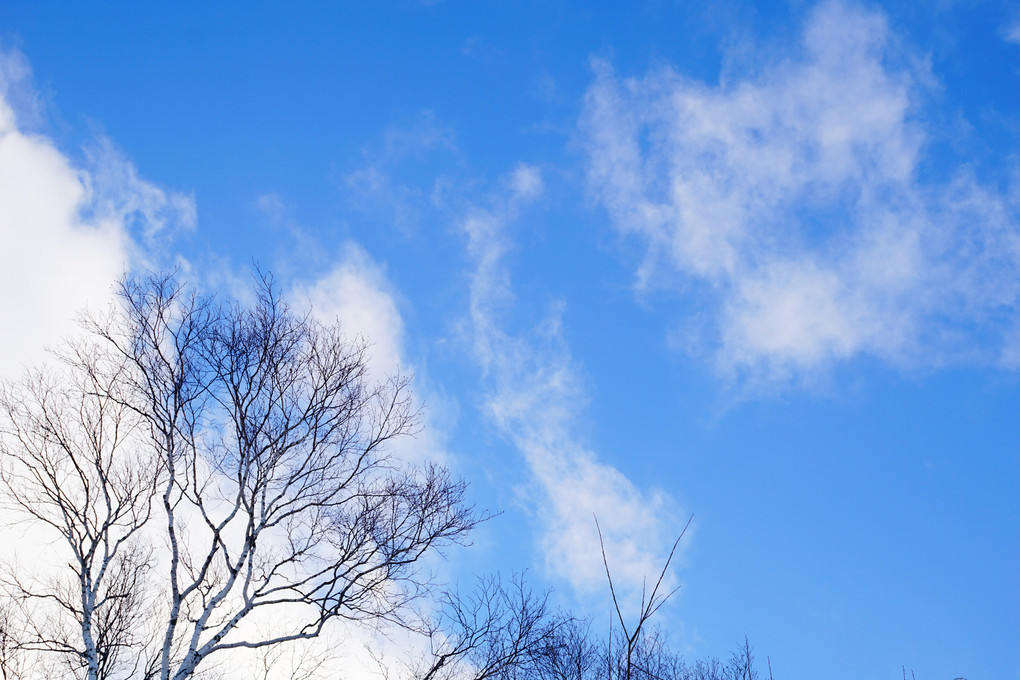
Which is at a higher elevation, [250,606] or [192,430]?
[192,430]

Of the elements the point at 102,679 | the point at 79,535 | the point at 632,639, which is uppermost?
the point at 79,535

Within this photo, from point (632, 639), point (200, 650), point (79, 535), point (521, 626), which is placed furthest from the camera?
point (521, 626)

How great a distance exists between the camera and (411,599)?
11.4 meters

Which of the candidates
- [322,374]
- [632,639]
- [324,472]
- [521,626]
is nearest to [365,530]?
[324,472]

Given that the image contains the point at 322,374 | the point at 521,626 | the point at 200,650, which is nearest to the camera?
the point at 200,650

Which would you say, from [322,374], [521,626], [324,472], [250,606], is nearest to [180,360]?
[322,374]

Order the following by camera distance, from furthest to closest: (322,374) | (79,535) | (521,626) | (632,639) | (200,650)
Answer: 1. (521,626)
2. (322,374)
3. (79,535)
4. (200,650)
5. (632,639)

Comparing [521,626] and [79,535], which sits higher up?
[521,626]

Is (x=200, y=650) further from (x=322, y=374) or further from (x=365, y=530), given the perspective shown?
(x=322, y=374)

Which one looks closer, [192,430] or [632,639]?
[632,639]

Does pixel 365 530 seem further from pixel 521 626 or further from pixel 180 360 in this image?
pixel 521 626

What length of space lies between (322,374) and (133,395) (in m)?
3.08

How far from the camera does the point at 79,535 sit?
1115 centimetres

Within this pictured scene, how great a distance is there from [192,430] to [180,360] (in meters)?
1.21
